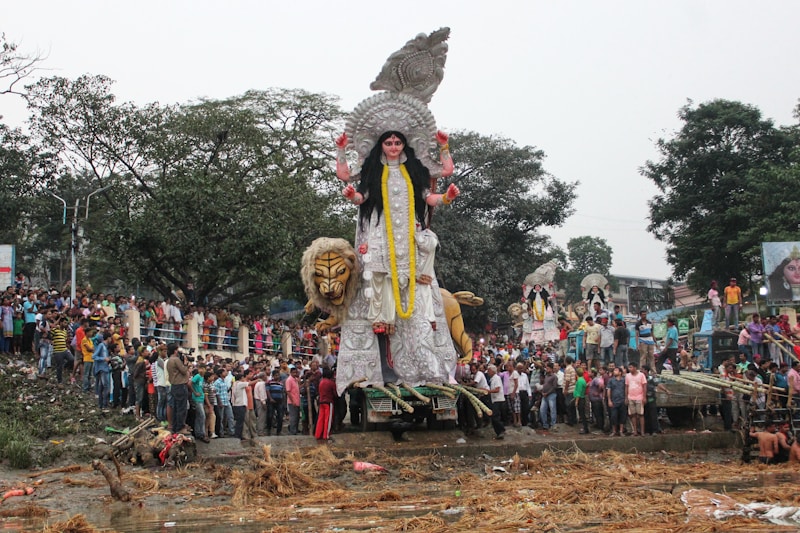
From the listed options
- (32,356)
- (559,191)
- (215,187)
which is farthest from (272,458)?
(559,191)

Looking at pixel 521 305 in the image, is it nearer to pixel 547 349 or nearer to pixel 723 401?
pixel 547 349

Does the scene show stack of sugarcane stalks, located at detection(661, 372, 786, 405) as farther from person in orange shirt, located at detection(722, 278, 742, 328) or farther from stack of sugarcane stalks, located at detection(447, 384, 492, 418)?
person in orange shirt, located at detection(722, 278, 742, 328)

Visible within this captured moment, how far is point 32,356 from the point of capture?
76.5 feet

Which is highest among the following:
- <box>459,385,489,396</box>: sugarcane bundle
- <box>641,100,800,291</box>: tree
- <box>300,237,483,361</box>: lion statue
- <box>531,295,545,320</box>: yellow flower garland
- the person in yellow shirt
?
<box>641,100,800,291</box>: tree

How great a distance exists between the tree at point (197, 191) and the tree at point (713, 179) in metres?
14.0

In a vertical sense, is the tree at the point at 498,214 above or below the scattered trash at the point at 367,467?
above

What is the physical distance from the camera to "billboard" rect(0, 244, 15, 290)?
94.0ft

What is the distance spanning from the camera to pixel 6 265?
28.8 metres

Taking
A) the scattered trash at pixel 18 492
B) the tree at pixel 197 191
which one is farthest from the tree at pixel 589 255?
the scattered trash at pixel 18 492

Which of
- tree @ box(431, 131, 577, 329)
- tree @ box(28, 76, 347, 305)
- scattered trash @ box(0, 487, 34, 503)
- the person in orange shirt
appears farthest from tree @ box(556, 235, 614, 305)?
scattered trash @ box(0, 487, 34, 503)

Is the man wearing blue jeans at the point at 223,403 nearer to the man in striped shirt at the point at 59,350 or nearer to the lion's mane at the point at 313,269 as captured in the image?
the lion's mane at the point at 313,269

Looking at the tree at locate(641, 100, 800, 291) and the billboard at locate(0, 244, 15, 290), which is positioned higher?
the tree at locate(641, 100, 800, 291)

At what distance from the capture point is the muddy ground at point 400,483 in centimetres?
1058

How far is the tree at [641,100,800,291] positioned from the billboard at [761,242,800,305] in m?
7.17
